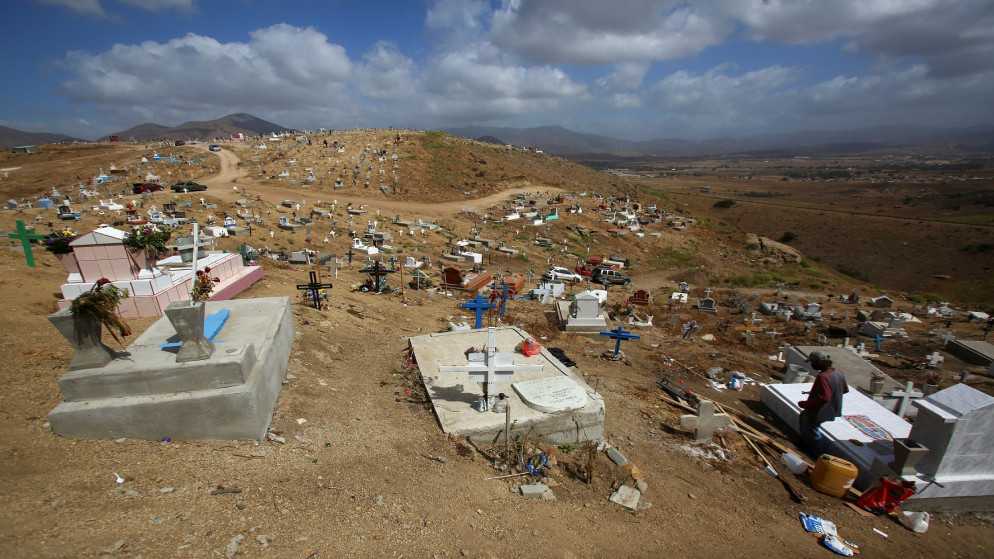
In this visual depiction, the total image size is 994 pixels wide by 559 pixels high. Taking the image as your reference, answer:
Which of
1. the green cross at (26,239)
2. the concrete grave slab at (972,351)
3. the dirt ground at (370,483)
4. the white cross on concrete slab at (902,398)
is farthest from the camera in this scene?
the concrete grave slab at (972,351)

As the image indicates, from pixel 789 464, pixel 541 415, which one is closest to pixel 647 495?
pixel 541 415

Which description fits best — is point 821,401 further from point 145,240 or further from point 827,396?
point 145,240

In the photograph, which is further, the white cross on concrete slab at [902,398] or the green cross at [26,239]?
the green cross at [26,239]

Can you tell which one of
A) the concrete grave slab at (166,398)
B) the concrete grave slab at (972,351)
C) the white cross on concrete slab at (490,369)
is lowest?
the concrete grave slab at (972,351)

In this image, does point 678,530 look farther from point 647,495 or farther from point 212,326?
point 212,326

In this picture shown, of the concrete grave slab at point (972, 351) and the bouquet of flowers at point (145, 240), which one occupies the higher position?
the bouquet of flowers at point (145, 240)

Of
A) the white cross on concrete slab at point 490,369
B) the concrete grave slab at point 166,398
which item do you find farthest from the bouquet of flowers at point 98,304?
the white cross on concrete slab at point 490,369

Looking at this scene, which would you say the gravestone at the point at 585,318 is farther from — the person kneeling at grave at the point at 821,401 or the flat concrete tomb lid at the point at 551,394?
the person kneeling at grave at the point at 821,401

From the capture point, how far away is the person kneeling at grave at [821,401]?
7141 millimetres

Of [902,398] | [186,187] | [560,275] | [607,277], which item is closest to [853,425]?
[902,398]

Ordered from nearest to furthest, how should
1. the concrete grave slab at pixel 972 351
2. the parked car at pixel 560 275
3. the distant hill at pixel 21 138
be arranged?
the concrete grave slab at pixel 972 351 → the parked car at pixel 560 275 → the distant hill at pixel 21 138

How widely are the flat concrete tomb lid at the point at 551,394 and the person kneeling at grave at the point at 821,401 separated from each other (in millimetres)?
3913

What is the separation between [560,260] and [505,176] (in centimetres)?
2429

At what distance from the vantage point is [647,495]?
18.9 feet
